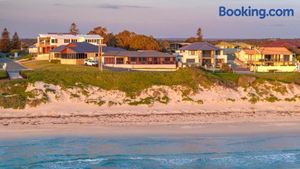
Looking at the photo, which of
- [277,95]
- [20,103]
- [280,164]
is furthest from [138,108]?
[280,164]

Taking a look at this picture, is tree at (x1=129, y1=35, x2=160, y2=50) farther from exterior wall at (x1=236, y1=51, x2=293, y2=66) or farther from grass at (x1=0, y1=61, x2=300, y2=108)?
grass at (x1=0, y1=61, x2=300, y2=108)

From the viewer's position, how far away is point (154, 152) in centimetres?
2055

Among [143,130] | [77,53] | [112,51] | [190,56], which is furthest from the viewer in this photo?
[190,56]

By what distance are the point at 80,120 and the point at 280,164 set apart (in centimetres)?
1149

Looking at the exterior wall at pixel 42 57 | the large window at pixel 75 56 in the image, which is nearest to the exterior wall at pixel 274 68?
the large window at pixel 75 56

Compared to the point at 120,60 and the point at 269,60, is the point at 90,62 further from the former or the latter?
the point at 269,60

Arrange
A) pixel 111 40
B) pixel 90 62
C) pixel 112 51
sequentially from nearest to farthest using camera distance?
pixel 90 62 → pixel 112 51 → pixel 111 40

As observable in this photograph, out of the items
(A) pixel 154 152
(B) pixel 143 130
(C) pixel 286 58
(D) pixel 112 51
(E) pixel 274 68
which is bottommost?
(A) pixel 154 152

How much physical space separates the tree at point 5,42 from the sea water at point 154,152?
71.2m

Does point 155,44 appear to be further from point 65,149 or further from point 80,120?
point 65,149

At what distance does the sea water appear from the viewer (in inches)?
734

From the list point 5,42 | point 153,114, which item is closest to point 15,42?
point 5,42

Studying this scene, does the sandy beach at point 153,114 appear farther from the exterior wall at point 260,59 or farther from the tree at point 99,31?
the tree at point 99,31

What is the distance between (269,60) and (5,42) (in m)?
50.0
